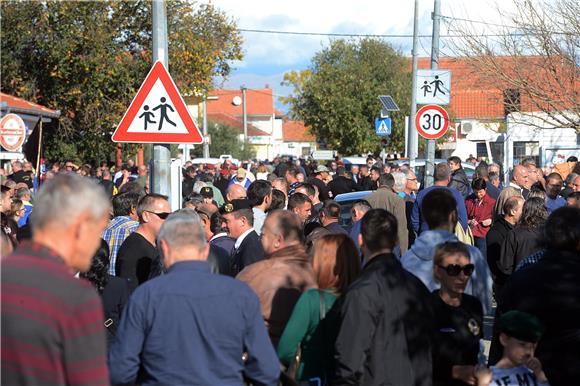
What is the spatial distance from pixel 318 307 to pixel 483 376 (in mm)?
1023

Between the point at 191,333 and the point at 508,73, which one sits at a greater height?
the point at 508,73

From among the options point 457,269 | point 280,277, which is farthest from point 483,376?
point 280,277

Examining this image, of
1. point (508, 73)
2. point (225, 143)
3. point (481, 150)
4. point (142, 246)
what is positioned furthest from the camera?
point (225, 143)

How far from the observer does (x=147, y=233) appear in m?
8.01

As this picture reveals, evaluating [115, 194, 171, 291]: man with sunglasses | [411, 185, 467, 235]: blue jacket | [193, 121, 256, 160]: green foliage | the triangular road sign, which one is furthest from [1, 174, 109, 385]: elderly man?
[193, 121, 256, 160]: green foliage

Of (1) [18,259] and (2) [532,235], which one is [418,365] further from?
(2) [532,235]

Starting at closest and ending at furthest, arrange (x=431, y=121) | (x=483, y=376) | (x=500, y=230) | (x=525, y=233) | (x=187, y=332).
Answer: (x=187, y=332) → (x=483, y=376) → (x=525, y=233) → (x=500, y=230) → (x=431, y=121)

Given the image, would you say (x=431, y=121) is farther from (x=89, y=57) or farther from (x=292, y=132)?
(x=292, y=132)

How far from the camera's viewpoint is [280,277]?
218 inches

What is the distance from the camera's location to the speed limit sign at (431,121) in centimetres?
1733

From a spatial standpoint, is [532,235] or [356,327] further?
[532,235]

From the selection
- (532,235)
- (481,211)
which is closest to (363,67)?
(481,211)

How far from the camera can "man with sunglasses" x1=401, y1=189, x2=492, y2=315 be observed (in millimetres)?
6301

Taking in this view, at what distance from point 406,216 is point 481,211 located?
122cm
